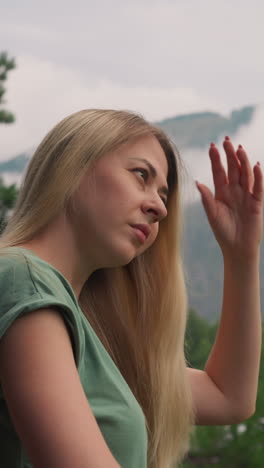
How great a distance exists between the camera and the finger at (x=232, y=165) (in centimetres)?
199

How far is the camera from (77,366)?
1.50 meters

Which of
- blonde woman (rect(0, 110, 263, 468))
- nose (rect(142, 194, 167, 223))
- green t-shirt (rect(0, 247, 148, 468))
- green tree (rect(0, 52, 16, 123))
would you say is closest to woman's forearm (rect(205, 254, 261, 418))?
blonde woman (rect(0, 110, 263, 468))

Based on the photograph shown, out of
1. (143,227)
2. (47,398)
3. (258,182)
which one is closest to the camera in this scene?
(47,398)

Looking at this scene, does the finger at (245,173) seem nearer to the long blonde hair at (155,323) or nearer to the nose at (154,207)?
the long blonde hair at (155,323)

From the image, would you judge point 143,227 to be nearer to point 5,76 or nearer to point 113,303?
point 113,303

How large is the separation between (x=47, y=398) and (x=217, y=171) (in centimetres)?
91

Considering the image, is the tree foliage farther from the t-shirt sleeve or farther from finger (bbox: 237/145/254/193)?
the t-shirt sleeve

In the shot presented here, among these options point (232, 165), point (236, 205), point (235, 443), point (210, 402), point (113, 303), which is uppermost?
point (232, 165)

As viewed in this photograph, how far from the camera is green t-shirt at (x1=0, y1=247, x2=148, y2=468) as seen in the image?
1420 millimetres

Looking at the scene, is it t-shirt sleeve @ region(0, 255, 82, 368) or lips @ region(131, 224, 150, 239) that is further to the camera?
lips @ region(131, 224, 150, 239)

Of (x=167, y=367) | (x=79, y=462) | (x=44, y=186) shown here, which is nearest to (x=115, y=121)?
(x=44, y=186)

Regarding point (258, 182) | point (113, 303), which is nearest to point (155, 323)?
point (113, 303)

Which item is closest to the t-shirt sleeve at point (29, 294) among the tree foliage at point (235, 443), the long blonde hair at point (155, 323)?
the long blonde hair at point (155, 323)

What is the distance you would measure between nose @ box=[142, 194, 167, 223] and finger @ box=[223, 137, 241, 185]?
0.87ft
